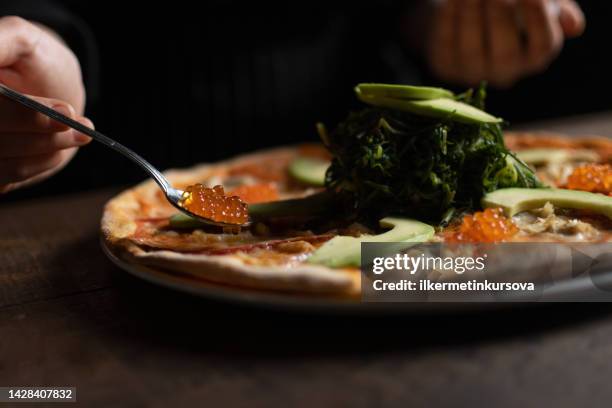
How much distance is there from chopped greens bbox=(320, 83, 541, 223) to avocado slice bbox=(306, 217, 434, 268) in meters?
0.11

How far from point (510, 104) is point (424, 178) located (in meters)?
4.38

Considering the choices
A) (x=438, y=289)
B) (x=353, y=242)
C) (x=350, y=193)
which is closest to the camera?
(x=438, y=289)

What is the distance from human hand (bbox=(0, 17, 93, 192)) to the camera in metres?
2.07

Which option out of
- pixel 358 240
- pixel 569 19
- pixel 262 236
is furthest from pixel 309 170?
pixel 569 19

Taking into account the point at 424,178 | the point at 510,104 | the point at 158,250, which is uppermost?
the point at 424,178

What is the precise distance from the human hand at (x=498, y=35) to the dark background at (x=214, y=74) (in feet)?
2.42

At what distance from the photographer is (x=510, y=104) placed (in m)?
6.17

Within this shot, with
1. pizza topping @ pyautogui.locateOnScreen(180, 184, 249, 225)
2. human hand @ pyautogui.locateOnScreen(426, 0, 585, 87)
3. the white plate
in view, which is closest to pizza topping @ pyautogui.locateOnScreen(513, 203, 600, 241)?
the white plate

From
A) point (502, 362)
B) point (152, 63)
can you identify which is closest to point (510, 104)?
point (152, 63)

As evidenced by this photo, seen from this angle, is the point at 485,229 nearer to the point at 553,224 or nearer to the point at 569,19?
the point at 553,224

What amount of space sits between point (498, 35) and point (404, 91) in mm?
1538

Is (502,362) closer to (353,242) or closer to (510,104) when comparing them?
(353,242)

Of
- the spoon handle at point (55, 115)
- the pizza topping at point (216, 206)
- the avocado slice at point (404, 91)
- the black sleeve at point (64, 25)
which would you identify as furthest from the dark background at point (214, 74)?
the avocado slice at point (404, 91)

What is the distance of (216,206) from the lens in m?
2.13
